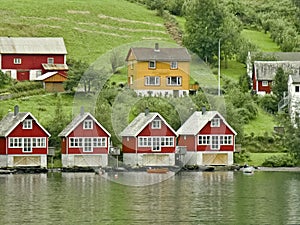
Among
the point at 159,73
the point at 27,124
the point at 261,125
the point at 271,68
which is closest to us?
the point at 27,124

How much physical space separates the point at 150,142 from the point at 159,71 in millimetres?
19139

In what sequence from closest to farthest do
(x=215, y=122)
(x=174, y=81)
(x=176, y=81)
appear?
1. (x=215, y=122)
2. (x=174, y=81)
3. (x=176, y=81)

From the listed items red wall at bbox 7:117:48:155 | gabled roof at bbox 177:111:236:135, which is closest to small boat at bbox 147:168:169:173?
gabled roof at bbox 177:111:236:135

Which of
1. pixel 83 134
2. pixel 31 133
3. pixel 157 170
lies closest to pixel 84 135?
pixel 83 134

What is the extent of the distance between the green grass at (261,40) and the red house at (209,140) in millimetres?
40574

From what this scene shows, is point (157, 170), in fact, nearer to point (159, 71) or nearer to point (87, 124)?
point (87, 124)

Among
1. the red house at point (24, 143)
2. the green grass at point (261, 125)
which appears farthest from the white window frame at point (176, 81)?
the red house at point (24, 143)

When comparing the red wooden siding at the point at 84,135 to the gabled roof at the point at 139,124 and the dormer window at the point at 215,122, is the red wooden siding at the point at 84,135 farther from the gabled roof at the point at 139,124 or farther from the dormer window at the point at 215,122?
the dormer window at the point at 215,122

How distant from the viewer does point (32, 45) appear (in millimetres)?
119188

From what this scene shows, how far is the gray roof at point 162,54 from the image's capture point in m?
113

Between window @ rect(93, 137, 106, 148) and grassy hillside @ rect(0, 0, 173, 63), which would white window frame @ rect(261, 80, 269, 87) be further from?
window @ rect(93, 137, 106, 148)

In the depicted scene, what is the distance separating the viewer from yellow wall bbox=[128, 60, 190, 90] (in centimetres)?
11019

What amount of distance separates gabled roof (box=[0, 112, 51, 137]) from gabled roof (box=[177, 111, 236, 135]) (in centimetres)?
1135

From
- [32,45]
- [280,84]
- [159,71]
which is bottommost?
[280,84]
